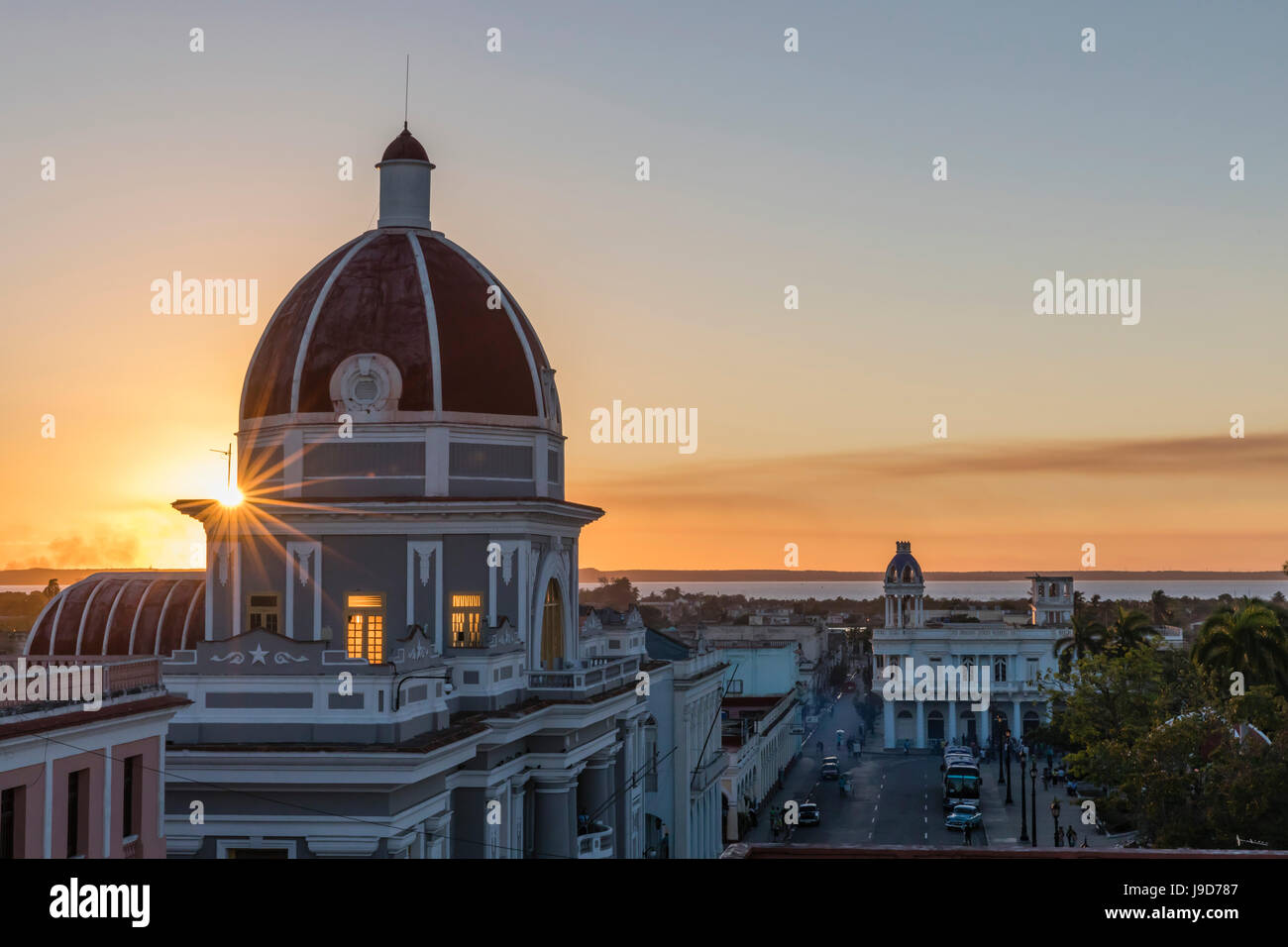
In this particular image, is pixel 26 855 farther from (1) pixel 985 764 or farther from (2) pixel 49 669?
(1) pixel 985 764

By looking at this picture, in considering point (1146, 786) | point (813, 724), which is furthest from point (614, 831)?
point (813, 724)

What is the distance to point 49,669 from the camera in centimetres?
2536

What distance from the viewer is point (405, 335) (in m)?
44.8

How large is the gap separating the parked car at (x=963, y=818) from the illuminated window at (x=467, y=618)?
47581 millimetres

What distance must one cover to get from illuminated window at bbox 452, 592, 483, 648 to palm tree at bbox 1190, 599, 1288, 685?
4132cm

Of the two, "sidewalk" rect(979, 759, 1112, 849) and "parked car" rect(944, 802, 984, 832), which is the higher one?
"parked car" rect(944, 802, 984, 832)

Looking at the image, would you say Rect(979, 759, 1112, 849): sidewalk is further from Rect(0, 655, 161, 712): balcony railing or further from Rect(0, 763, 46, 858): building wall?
Rect(0, 763, 46, 858): building wall

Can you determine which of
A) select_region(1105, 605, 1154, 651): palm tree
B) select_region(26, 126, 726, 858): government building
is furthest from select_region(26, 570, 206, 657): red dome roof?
select_region(1105, 605, 1154, 651): palm tree

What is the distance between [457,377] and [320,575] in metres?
6.37

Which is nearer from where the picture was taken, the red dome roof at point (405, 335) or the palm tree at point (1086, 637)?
the red dome roof at point (405, 335)

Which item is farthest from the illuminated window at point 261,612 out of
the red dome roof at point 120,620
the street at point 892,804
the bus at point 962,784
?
the bus at point 962,784

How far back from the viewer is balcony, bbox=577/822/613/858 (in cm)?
4256

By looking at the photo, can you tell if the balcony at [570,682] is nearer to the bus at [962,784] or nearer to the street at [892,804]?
the street at [892,804]

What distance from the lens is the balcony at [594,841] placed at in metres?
42.6
